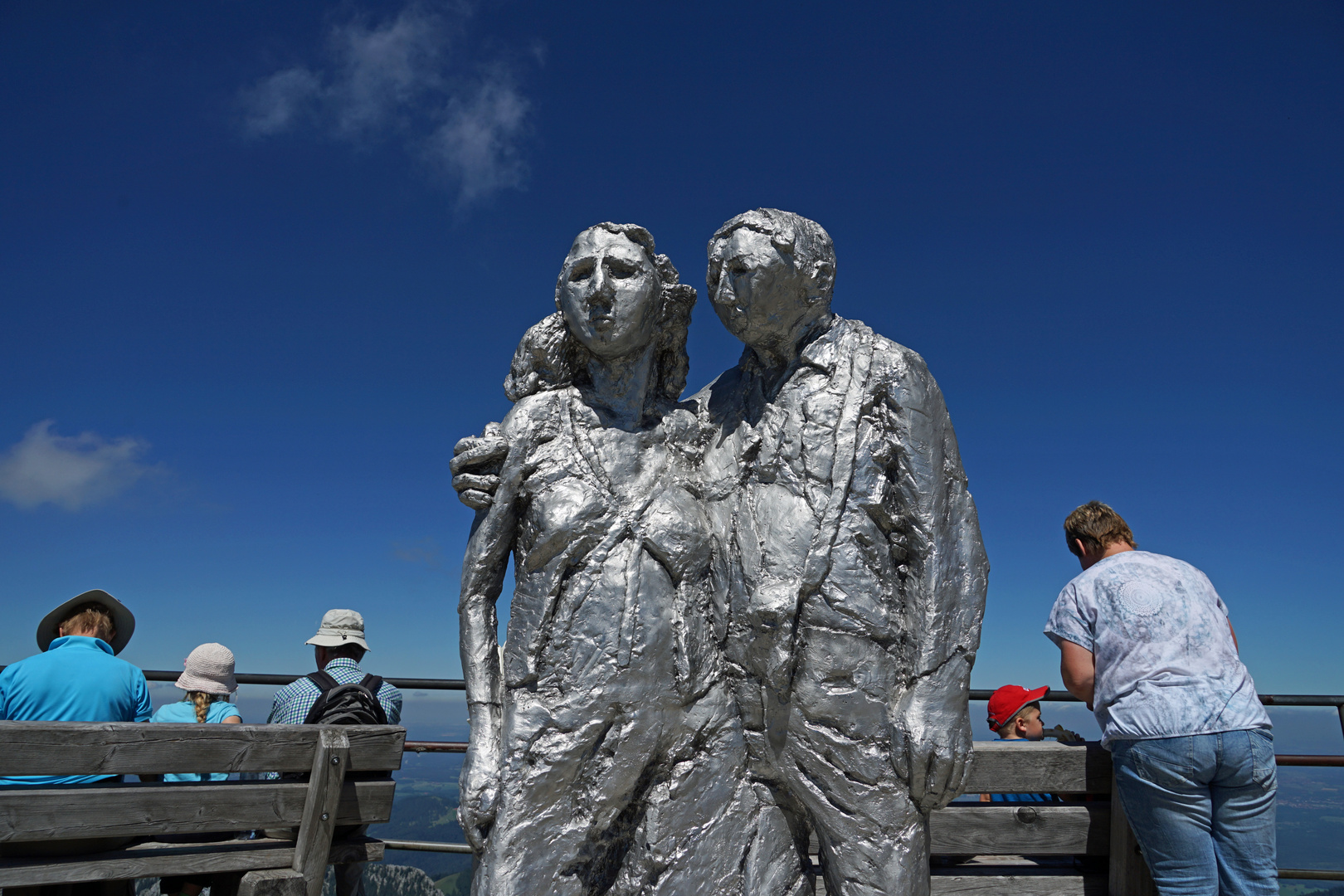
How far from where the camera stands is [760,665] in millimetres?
2443

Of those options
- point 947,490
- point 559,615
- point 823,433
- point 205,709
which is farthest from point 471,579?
point 205,709

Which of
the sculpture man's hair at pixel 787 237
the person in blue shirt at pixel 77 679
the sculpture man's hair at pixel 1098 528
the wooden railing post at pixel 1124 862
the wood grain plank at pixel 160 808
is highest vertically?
the sculpture man's hair at pixel 787 237

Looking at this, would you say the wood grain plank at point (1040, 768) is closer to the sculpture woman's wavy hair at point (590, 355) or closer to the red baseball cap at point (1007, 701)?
the red baseball cap at point (1007, 701)

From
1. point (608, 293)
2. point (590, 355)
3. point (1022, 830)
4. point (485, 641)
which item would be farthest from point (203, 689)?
point (1022, 830)

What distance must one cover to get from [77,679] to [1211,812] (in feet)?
16.4

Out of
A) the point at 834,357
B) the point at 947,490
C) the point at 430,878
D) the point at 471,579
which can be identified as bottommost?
the point at 430,878

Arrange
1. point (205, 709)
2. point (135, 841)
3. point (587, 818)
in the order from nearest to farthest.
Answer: point (587, 818) → point (135, 841) → point (205, 709)

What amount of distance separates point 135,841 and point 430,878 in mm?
2571

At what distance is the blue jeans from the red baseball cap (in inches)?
55.5

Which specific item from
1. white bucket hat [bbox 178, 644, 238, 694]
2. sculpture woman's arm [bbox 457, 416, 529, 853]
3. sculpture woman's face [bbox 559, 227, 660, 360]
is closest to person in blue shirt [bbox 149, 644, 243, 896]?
white bucket hat [bbox 178, 644, 238, 694]

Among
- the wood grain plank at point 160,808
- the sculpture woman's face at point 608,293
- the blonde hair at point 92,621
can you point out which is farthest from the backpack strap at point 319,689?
the sculpture woman's face at point 608,293

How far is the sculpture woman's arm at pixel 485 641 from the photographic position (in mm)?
2393

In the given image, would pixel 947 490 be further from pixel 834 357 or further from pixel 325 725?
pixel 325 725

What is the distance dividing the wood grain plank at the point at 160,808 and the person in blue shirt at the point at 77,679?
0.44 m
